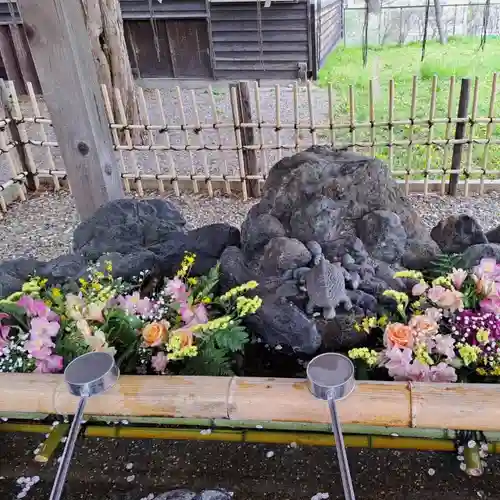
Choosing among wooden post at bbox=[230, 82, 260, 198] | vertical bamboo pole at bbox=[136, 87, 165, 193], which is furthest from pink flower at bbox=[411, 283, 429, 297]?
vertical bamboo pole at bbox=[136, 87, 165, 193]

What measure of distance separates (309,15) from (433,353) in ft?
21.1

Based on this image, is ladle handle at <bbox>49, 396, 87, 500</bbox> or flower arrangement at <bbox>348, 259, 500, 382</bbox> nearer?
ladle handle at <bbox>49, 396, 87, 500</bbox>

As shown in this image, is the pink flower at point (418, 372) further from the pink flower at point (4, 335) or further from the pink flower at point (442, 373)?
the pink flower at point (4, 335)

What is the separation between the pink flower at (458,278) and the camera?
54.1 inches

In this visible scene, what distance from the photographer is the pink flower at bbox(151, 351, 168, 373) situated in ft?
4.52

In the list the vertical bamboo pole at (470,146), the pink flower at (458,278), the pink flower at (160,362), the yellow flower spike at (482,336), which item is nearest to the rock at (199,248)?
the pink flower at (160,362)

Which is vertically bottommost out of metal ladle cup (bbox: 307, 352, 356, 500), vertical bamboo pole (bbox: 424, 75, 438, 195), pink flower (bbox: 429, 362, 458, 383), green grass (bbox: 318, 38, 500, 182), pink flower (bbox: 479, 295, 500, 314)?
green grass (bbox: 318, 38, 500, 182)

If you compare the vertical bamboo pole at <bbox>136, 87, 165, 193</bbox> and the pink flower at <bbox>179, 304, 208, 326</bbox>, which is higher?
the pink flower at <bbox>179, 304, 208, 326</bbox>

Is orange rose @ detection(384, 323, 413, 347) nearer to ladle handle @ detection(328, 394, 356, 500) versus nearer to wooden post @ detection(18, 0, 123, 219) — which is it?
ladle handle @ detection(328, 394, 356, 500)

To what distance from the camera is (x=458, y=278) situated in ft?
4.51

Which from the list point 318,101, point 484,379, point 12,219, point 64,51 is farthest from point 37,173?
point 484,379

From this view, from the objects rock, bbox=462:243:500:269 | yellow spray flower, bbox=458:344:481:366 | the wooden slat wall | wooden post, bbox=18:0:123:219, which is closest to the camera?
yellow spray flower, bbox=458:344:481:366

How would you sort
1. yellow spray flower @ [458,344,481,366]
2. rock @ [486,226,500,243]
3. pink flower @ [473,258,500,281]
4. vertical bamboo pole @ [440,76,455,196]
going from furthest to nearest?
1. vertical bamboo pole @ [440,76,455,196]
2. rock @ [486,226,500,243]
3. pink flower @ [473,258,500,281]
4. yellow spray flower @ [458,344,481,366]

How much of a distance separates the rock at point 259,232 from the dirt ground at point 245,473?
0.58 metres
